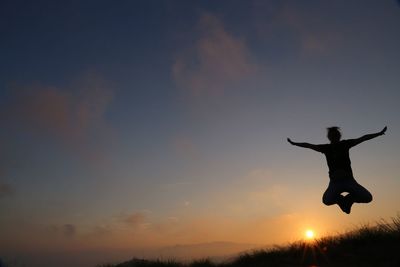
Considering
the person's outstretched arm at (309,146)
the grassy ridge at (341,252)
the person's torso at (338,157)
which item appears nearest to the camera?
the grassy ridge at (341,252)

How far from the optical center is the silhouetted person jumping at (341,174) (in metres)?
10.2

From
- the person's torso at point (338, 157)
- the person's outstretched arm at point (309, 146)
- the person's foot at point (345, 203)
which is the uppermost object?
the person's outstretched arm at point (309, 146)

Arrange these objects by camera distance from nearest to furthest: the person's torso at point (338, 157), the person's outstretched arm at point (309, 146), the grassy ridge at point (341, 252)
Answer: the grassy ridge at point (341, 252)
the person's torso at point (338, 157)
the person's outstretched arm at point (309, 146)

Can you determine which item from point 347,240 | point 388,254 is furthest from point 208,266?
point 388,254

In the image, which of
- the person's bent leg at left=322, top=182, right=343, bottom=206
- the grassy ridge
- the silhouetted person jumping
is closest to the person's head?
the silhouetted person jumping

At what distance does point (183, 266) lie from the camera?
53.7ft

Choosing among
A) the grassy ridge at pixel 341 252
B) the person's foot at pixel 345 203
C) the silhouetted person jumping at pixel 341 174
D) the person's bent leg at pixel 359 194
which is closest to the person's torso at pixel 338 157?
the silhouetted person jumping at pixel 341 174

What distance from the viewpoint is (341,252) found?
11188mm

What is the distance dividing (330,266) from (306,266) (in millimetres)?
883

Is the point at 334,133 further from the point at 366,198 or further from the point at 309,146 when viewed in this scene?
the point at 366,198

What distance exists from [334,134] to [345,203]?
6.12 feet

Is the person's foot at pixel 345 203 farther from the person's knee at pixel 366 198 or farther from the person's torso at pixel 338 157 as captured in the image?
the person's torso at pixel 338 157

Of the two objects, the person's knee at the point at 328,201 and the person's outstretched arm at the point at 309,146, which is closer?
the person's knee at the point at 328,201

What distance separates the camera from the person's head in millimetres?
11000
